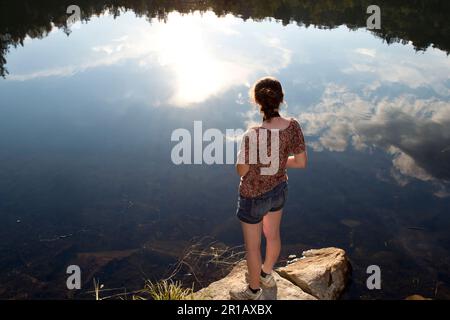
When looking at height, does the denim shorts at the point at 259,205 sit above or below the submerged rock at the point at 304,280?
above

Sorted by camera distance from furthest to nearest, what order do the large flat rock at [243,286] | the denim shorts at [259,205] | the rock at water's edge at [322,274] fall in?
the rock at water's edge at [322,274] → the large flat rock at [243,286] → the denim shorts at [259,205]

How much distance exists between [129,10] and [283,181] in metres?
30.6

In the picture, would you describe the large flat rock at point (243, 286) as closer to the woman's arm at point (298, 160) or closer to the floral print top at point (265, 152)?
the floral print top at point (265, 152)

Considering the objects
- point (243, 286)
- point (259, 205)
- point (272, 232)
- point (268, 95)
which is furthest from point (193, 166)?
point (268, 95)

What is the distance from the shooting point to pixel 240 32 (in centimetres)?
2620

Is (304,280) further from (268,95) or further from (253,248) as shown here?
(268,95)

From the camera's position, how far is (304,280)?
242 inches

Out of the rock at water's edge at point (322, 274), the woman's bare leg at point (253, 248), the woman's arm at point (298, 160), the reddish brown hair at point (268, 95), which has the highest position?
the reddish brown hair at point (268, 95)

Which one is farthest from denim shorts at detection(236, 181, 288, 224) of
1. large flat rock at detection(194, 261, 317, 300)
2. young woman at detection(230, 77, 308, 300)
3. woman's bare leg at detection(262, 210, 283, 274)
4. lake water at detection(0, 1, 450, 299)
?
lake water at detection(0, 1, 450, 299)

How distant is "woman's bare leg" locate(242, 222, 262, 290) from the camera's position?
498 cm

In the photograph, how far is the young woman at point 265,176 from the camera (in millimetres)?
4691

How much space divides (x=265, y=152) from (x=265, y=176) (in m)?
0.29

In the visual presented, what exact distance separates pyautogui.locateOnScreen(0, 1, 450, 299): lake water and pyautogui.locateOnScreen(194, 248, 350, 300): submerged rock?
544mm

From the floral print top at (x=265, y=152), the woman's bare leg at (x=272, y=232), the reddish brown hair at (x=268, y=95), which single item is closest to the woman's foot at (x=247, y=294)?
the woman's bare leg at (x=272, y=232)
